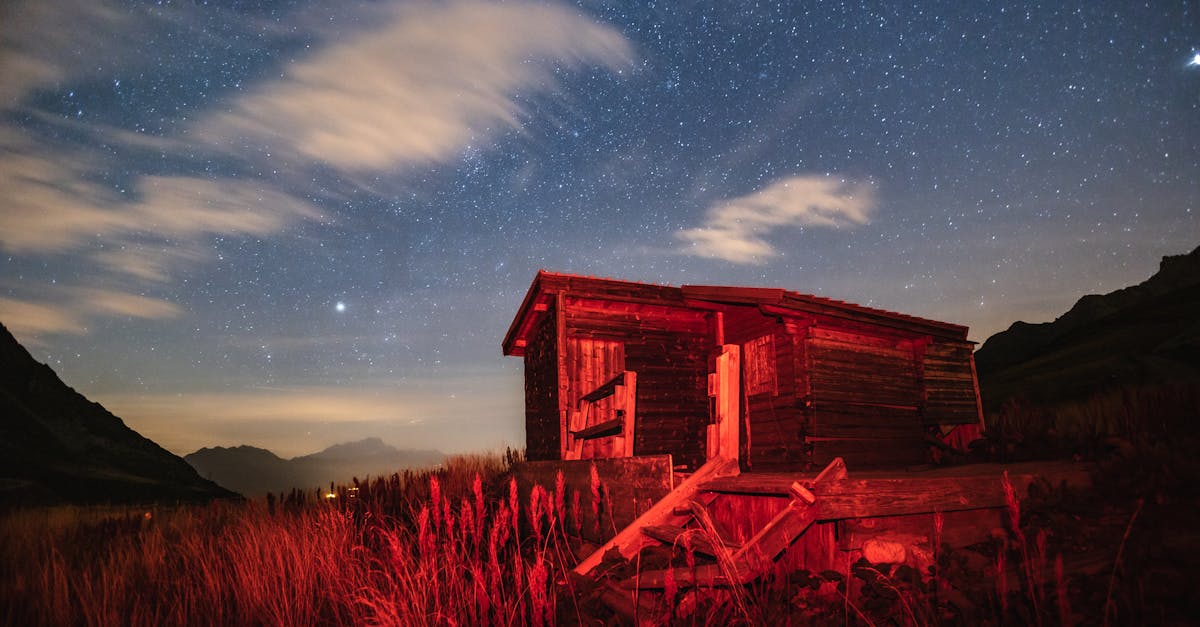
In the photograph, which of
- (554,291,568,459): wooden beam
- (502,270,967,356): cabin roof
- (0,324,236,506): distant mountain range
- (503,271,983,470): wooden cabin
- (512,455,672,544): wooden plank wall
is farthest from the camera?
(0,324,236,506): distant mountain range

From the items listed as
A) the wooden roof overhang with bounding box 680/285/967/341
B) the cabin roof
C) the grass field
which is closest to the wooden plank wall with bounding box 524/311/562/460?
the cabin roof

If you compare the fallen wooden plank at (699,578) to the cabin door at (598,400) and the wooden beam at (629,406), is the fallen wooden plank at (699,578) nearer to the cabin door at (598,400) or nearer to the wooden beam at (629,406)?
the cabin door at (598,400)

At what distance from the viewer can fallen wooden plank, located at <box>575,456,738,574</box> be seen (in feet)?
15.9

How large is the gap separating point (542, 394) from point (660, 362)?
2.89 m

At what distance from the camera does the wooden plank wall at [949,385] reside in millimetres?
13414

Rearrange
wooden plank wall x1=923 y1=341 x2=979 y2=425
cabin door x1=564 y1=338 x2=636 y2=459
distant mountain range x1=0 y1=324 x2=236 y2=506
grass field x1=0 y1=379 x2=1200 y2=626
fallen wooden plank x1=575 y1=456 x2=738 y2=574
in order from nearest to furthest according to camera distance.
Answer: grass field x1=0 y1=379 x2=1200 y2=626 < fallen wooden plank x1=575 y1=456 x2=738 y2=574 < cabin door x1=564 y1=338 x2=636 y2=459 < wooden plank wall x1=923 y1=341 x2=979 y2=425 < distant mountain range x1=0 y1=324 x2=236 y2=506

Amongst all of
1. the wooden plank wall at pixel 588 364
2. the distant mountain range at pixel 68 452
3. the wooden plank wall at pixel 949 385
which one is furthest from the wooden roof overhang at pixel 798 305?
the distant mountain range at pixel 68 452

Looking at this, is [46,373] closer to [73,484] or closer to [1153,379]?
[73,484]

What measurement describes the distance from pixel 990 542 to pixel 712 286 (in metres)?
7.28

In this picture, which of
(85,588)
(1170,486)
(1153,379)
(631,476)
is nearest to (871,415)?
(1170,486)

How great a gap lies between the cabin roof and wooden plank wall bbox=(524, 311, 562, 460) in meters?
0.73

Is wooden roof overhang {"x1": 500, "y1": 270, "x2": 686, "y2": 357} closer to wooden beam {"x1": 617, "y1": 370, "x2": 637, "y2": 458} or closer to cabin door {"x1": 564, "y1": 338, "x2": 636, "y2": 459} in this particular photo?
cabin door {"x1": 564, "y1": 338, "x2": 636, "y2": 459}

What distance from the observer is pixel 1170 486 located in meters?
4.66

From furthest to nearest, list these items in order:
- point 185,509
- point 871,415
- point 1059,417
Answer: point 871,415
point 1059,417
point 185,509
